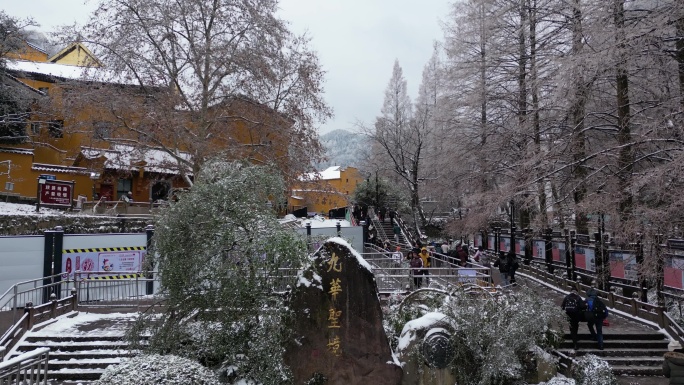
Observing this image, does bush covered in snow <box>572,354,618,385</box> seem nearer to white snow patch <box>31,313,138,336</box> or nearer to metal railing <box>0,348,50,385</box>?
metal railing <box>0,348,50,385</box>

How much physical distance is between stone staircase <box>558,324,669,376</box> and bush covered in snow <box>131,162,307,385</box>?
6840 millimetres

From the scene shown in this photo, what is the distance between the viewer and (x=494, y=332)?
31.6ft

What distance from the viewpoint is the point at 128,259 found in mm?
15531

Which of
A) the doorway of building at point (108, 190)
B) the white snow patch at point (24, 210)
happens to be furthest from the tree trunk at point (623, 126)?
the doorway of building at point (108, 190)

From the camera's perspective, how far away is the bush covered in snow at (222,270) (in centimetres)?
877

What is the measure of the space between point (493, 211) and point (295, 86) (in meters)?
10.2

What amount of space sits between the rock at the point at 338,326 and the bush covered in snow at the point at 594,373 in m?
3.60

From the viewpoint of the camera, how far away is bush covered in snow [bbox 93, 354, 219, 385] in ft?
20.0

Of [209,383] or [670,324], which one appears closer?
[209,383]

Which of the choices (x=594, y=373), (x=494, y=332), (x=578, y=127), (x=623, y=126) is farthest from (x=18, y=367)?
(x=578, y=127)

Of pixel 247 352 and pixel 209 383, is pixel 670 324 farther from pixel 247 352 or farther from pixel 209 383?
pixel 209 383

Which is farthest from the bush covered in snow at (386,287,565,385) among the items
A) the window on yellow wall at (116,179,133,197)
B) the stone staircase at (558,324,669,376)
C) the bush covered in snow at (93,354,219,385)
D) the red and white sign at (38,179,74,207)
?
the window on yellow wall at (116,179,133,197)

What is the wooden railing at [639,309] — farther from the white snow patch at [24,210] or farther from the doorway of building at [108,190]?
the doorway of building at [108,190]

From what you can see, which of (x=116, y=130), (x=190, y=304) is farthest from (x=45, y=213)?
(x=190, y=304)
